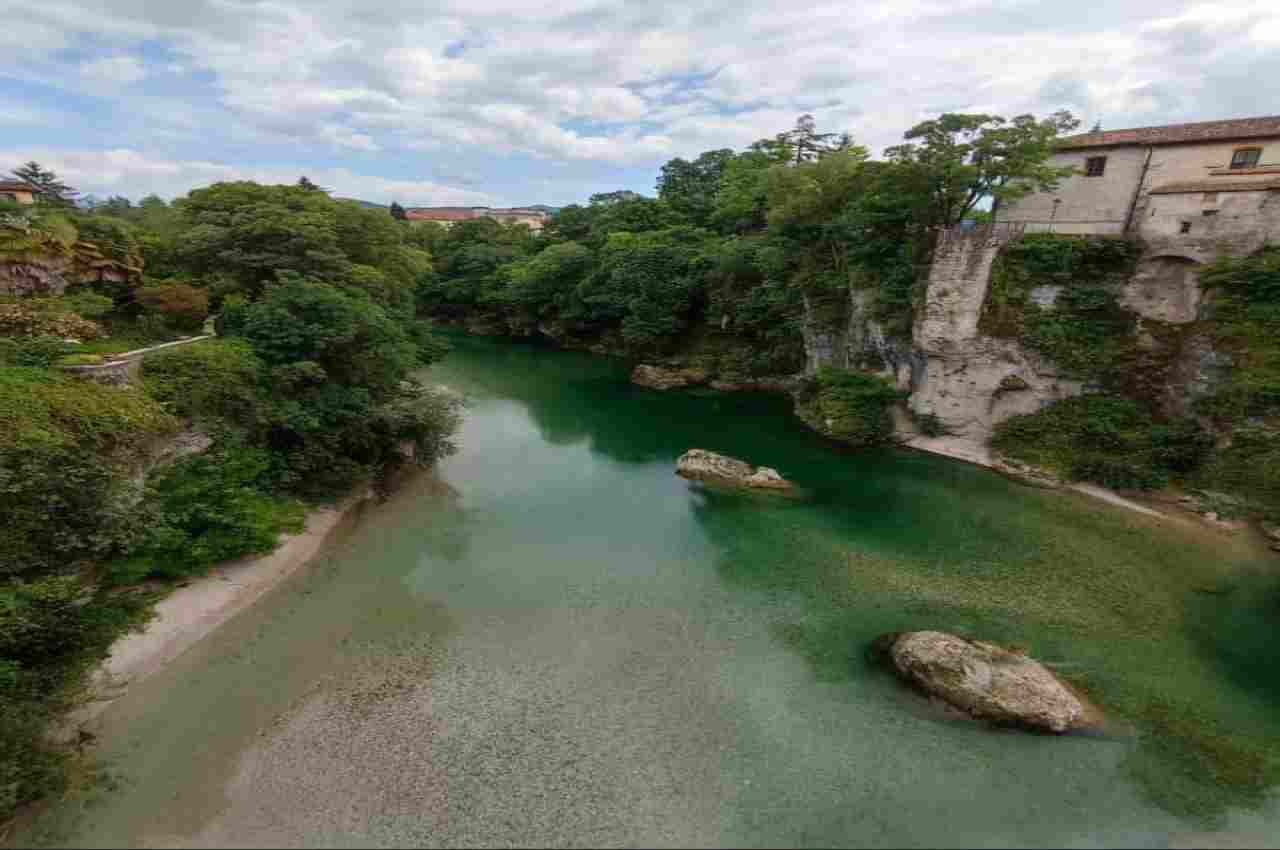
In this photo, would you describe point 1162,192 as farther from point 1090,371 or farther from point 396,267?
point 396,267

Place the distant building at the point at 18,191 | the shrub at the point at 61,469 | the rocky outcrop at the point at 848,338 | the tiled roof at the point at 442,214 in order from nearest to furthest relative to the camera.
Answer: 1. the shrub at the point at 61,469
2. the rocky outcrop at the point at 848,338
3. the distant building at the point at 18,191
4. the tiled roof at the point at 442,214

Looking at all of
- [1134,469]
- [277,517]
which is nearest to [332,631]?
[277,517]

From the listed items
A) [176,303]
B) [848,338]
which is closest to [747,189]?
[848,338]

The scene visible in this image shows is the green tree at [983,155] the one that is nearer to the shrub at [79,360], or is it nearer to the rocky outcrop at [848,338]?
the rocky outcrop at [848,338]

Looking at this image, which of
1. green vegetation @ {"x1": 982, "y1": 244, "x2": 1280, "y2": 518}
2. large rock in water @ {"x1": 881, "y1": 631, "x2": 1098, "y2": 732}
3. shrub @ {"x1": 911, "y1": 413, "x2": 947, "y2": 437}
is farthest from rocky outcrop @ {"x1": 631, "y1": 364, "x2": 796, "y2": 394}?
large rock in water @ {"x1": 881, "y1": 631, "x2": 1098, "y2": 732}

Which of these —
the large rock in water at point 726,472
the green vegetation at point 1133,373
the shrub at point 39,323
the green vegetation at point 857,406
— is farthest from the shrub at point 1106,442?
the shrub at point 39,323

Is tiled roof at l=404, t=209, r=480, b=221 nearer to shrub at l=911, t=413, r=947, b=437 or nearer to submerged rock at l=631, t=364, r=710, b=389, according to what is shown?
submerged rock at l=631, t=364, r=710, b=389
